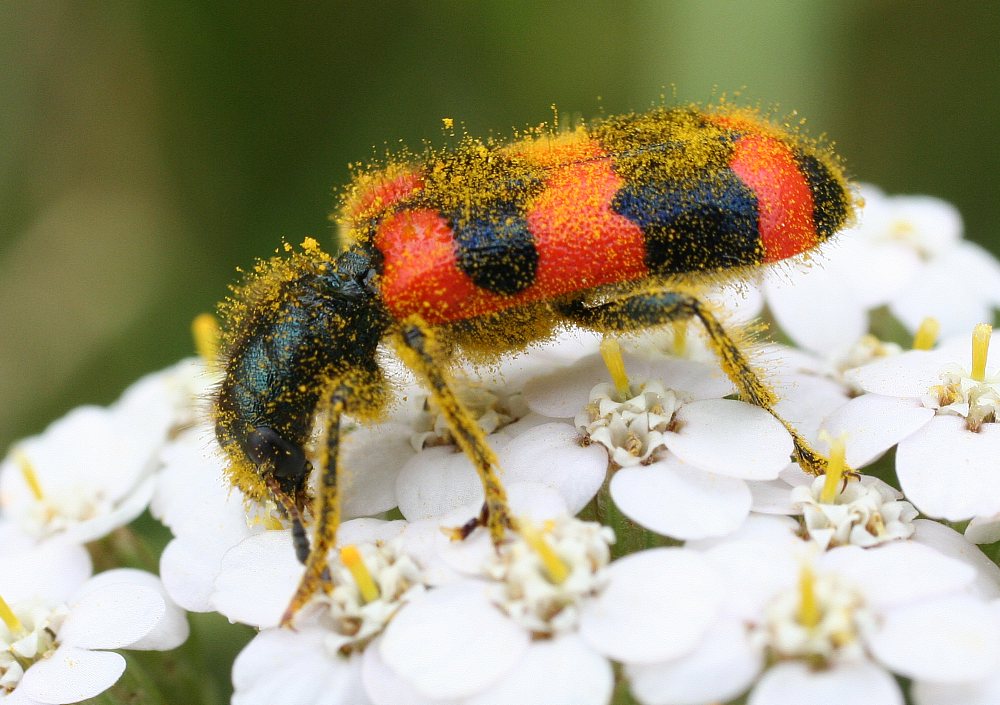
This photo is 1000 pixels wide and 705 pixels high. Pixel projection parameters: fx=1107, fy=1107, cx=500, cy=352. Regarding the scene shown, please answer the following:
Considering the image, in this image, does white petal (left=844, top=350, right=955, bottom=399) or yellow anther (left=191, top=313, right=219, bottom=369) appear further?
yellow anther (left=191, top=313, right=219, bottom=369)

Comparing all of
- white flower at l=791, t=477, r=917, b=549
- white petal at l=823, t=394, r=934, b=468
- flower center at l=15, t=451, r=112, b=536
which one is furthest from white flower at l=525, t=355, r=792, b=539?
flower center at l=15, t=451, r=112, b=536

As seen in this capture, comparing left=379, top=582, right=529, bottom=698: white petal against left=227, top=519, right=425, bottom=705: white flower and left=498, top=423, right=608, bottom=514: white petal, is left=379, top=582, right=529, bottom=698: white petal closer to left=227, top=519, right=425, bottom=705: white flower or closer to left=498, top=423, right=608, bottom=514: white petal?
left=227, top=519, right=425, bottom=705: white flower

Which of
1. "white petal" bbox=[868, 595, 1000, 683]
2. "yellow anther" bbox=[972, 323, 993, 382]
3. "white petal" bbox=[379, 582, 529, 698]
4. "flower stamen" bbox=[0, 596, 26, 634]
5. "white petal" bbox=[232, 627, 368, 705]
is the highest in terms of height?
"yellow anther" bbox=[972, 323, 993, 382]

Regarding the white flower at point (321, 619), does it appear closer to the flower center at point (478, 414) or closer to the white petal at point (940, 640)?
the flower center at point (478, 414)

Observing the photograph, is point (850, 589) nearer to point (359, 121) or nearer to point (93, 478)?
point (93, 478)

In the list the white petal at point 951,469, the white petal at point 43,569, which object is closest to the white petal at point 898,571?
the white petal at point 951,469

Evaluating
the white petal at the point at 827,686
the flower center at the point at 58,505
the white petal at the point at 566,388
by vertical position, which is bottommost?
the flower center at the point at 58,505
